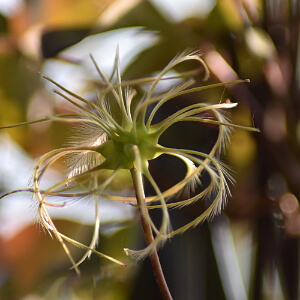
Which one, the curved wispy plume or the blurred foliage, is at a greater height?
the curved wispy plume

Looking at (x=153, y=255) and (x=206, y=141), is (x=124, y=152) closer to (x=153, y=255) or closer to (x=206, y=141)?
(x=153, y=255)

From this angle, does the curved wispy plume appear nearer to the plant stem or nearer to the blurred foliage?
the plant stem

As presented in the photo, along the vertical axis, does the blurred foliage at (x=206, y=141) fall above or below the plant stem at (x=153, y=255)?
below

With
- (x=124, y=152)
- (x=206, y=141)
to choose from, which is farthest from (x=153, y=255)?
(x=206, y=141)

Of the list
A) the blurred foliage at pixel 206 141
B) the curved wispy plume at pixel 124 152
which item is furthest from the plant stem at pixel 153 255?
the blurred foliage at pixel 206 141

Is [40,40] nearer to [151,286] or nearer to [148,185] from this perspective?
[148,185]

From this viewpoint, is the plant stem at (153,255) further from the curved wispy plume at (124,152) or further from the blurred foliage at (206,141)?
the blurred foliage at (206,141)

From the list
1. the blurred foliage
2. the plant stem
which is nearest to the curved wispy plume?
the plant stem

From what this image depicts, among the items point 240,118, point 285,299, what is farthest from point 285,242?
point 240,118
